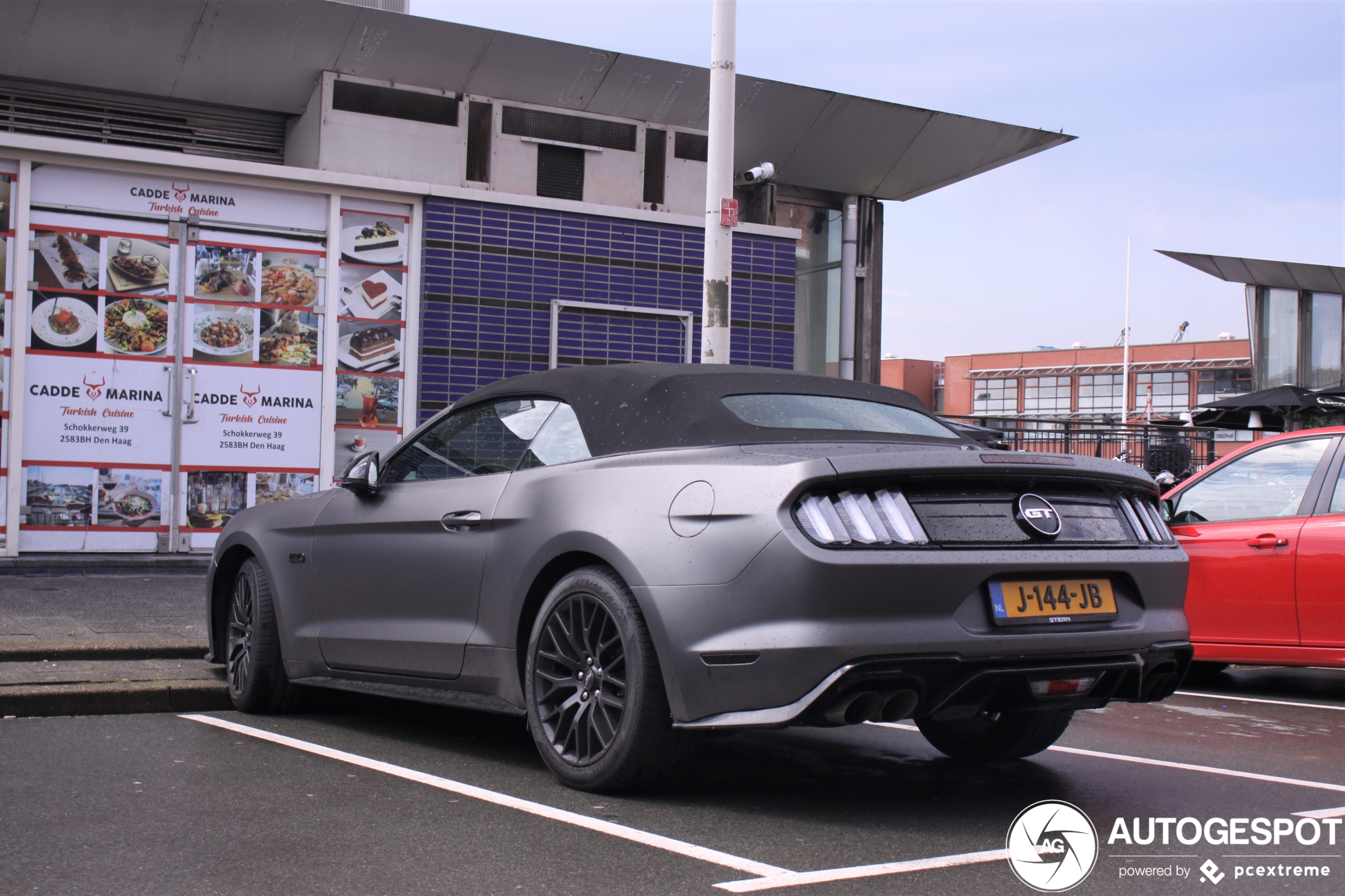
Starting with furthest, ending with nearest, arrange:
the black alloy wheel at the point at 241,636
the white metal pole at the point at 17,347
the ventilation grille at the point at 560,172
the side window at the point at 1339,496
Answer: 1. the ventilation grille at the point at 560,172
2. the white metal pole at the point at 17,347
3. the side window at the point at 1339,496
4. the black alloy wheel at the point at 241,636

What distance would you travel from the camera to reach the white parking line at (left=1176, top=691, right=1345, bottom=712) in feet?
22.8

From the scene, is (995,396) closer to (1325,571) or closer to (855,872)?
(1325,571)

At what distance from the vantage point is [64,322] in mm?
11477

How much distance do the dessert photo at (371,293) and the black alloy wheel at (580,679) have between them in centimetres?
900

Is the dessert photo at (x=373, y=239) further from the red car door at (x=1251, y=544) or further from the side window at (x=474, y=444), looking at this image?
the red car door at (x=1251, y=544)

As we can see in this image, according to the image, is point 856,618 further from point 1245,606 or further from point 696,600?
point 1245,606

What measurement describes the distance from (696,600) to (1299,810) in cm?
205

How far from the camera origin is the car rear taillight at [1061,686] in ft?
12.8

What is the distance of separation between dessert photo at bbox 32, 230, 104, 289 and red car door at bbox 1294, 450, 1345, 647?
9806mm

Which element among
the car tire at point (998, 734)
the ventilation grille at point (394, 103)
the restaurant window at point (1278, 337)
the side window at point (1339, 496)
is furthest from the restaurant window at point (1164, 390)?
the car tire at point (998, 734)

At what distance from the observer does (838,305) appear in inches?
648

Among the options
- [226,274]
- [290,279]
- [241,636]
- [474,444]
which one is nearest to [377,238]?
[290,279]

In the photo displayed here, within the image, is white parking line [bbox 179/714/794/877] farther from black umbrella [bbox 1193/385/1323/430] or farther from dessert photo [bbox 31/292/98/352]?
black umbrella [bbox 1193/385/1323/430]

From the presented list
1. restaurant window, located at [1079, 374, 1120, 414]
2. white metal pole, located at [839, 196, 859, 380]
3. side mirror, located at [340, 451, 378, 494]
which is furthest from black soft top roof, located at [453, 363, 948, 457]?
restaurant window, located at [1079, 374, 1120, 414]
